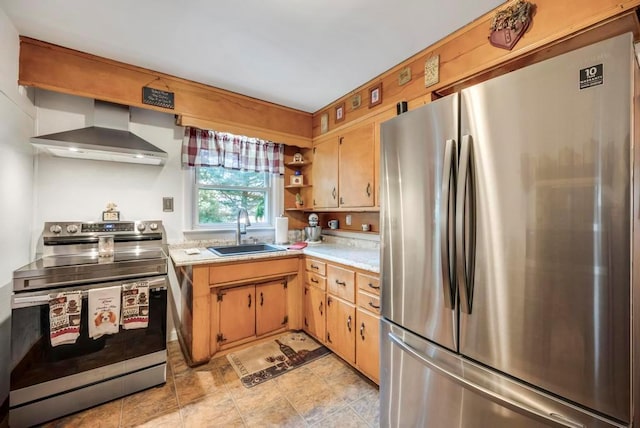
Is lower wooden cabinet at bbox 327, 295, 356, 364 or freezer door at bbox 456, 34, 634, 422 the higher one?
freezer door at bbox 456, 34, 634, 422

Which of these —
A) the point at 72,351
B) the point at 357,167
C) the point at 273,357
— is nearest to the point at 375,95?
the point at 357,167

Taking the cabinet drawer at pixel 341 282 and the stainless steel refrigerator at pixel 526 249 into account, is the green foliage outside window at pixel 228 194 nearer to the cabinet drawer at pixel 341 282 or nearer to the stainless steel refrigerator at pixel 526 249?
the cabinet drawer at pixel 341 282

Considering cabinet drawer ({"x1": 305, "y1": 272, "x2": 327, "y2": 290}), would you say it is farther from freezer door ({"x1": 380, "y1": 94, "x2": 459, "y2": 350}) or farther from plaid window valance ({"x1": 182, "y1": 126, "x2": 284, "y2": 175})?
plaid window valance ({"x1": 182, "y1": 126, "x2": 284, "y2": 175})

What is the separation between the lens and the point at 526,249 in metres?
0.91

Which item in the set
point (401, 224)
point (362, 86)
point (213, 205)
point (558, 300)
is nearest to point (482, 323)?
point (558, 300)

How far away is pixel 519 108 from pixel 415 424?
1403 mm

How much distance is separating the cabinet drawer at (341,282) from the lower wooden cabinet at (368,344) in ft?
0.53

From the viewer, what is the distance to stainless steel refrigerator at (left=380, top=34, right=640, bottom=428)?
0.76m

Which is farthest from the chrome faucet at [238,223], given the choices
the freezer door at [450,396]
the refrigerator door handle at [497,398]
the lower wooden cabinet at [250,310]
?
the refrigerator door handle at [497,398]

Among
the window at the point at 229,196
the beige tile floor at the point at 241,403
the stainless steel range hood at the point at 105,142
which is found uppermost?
the stainless steel range hood at the point at 105,142

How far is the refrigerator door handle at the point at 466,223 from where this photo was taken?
1039 millimetres

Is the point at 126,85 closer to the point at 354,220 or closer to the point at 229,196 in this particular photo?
the point at 229,196

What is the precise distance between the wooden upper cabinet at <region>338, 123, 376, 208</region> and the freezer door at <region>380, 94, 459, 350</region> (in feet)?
2.88


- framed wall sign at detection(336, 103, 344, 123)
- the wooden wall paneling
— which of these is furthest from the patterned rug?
framed wall sign at detection(336, 103, 344, 123)
